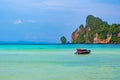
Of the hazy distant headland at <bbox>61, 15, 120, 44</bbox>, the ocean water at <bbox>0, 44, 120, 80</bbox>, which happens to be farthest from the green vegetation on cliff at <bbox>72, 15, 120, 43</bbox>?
the ocean water at <bbox>0, 44, 120, 80</bbox>

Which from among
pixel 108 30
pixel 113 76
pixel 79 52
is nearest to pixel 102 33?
pixel 108 30

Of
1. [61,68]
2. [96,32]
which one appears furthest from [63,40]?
[61,68]

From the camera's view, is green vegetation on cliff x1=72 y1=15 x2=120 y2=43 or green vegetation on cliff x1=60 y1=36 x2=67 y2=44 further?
green vegetation on cliff x1=60 y1=36 x2=67 y2=44

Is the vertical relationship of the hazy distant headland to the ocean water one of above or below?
above

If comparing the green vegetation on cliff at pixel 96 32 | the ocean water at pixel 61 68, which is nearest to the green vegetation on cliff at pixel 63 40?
the green vegetation on cliff at pixel 96 32

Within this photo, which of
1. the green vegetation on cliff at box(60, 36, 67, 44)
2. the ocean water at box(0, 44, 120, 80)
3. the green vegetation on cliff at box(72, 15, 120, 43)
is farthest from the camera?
the green vegetation on cliff at box(60, 36, 67, 44)

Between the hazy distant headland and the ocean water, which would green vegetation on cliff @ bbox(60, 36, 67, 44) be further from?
the ocean water

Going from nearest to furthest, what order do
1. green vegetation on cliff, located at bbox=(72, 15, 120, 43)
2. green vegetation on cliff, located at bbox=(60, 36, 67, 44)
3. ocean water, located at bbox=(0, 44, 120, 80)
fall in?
1. ocean water, located at bbox=(0, 44, 120, 80)
2. green vegetation on cliff, located at bbox=(72, 15, 120, 43)
3. green vegetation on cliff, located at bbox=(60, 36, 67, 44)

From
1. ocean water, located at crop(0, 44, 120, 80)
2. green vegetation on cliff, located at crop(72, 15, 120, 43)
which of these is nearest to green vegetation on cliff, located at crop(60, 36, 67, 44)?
green vegetation on cliff, located at crop(72, 15, 120, 43)

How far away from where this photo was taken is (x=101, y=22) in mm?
129000

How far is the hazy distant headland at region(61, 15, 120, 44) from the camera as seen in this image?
117812 millimetres

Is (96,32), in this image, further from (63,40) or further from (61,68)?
(61,68)

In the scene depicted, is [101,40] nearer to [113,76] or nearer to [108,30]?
[108,30]

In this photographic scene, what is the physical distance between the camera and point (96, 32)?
405ft
